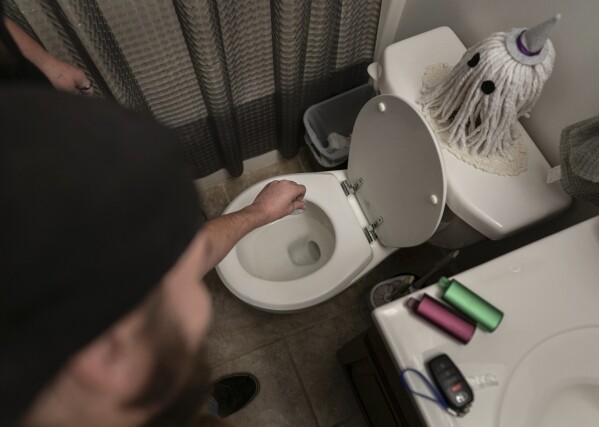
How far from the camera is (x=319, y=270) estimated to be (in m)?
1.06

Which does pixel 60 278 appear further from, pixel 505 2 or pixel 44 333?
pixel 505 2

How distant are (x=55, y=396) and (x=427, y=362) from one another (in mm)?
502

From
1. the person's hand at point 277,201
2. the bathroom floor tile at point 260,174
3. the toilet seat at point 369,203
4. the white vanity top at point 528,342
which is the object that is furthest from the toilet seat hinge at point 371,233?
the bathroom floor tile at point 260,174

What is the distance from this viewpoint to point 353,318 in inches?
53.9

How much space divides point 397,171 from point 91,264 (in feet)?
2.43

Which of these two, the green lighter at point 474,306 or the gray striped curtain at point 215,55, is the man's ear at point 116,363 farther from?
the gray striped curtain at point 215,55

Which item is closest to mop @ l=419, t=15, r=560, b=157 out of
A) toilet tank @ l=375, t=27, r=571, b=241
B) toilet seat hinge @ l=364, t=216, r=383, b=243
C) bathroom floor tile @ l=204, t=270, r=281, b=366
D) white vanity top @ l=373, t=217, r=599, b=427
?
toilet tank @ l=375, t=27, r=571, b=241

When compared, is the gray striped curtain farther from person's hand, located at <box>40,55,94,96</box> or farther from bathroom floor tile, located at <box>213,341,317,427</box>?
bathroom floor tile, located at <box>213,341,317,427</box>

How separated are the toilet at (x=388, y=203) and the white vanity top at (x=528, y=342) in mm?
126

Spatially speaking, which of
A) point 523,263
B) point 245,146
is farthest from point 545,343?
point 245,146

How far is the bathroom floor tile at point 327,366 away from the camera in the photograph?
4.13 feet

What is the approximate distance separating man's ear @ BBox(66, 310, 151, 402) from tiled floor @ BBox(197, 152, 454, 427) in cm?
104

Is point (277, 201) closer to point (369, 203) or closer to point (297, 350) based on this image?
point (369, 203)

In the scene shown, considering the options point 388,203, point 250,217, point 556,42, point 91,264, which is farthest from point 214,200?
point 91,264
